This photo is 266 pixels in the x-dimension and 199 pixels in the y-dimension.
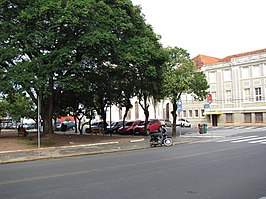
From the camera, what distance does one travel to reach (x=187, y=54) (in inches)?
1179

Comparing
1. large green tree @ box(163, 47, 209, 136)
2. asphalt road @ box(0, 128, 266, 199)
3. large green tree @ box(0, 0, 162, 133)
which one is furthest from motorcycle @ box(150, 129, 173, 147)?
asphalt road @ box(0, 128, 266, 199)

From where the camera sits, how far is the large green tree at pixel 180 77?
2836 cm

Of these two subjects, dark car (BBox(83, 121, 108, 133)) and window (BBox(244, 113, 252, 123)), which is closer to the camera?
dark car (BBox(83, 121, 108, 133))

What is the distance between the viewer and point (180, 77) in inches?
1125

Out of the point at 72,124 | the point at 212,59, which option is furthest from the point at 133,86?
the point at 212,59

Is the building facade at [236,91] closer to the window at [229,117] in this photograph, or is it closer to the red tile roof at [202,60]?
the window at [229,117]

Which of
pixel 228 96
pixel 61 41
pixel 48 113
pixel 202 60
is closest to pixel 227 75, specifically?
pixel 228 96

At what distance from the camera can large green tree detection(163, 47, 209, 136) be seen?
28.4 m

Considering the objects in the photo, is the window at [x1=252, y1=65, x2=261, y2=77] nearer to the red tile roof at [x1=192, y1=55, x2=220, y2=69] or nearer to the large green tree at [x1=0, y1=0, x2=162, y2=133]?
the red tile roof at [x1=192, y1=55, x2=220, y2=69]

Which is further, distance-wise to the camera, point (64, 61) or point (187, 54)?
point (187, 54)

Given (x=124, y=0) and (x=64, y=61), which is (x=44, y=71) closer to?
(x=64, y=61)


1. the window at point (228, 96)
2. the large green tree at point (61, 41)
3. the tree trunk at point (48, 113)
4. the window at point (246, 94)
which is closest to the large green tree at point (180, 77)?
the large green tree at point (61, 41)

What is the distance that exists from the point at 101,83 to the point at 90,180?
54.4ft

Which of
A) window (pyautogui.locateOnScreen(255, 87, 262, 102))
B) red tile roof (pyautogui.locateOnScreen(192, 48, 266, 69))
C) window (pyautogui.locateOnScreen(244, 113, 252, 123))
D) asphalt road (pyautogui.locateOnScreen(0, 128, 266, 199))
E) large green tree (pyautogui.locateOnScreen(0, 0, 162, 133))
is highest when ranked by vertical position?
red tile roof (pyautogui.locateOnScreen(192, 48, 266, 69))
